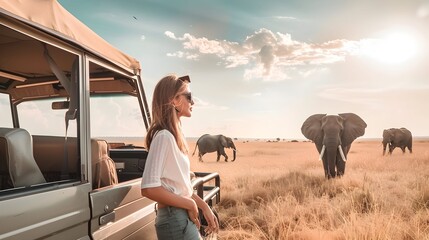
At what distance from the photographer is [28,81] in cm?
414

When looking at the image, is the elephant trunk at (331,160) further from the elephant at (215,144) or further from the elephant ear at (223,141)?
the elephant ear at (223,141)

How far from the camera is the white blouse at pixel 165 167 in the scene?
2.23 m

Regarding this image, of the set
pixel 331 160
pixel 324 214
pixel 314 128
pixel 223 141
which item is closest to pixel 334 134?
pixel 331 160

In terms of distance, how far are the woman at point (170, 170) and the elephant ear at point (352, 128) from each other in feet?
43.8

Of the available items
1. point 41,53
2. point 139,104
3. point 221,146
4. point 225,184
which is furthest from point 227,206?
point 221,146

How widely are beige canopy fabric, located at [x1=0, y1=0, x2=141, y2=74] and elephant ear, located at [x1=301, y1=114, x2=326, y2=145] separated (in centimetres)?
1331

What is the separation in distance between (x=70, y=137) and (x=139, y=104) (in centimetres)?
101

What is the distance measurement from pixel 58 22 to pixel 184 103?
0.82 metres

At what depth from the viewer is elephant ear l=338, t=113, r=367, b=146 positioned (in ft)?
49.2

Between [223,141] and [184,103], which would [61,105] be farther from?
[223,141]

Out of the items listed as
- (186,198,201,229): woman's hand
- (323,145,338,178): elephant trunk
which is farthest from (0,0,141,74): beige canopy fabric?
(323,145,338,178): elephant trunk

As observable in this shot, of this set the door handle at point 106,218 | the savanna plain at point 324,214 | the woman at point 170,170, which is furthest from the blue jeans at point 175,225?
the savanna plain at point 324,214

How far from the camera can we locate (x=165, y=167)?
2.31m

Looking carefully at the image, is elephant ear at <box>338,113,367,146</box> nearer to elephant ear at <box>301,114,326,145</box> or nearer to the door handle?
elephant ear at <box>301,114,326,145</box>
